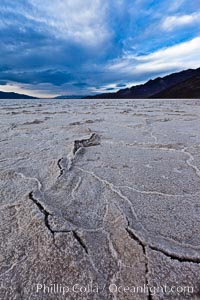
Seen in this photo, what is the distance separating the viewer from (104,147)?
246 centimetres

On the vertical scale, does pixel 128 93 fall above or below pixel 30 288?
below

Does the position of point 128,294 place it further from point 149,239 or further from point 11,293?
point 11,293

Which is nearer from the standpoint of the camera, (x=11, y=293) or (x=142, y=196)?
(x=11, y=293)

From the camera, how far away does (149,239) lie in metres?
0.94

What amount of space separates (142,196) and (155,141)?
147cm

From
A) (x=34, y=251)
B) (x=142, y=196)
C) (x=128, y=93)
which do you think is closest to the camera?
(x=34, y=251)

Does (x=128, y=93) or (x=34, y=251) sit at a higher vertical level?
(x=34, y=251)

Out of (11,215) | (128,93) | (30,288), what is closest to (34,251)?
(30,288)

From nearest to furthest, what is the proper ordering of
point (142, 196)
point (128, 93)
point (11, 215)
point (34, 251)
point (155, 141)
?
point (34, 251)
point (11, 215)
point (142, 196)
point (155, 141)
point (128, 93)

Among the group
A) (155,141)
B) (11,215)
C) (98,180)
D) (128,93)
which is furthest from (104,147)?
(128,93)

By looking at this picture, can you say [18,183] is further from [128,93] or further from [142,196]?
[128,93]

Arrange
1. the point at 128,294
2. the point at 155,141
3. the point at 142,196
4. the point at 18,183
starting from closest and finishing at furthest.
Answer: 1. the point at 128,294
2. the point at 142,196
3. the point at 18,183
4. the point at 155,141

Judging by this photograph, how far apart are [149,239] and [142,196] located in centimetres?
40

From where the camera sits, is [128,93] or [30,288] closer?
[30,288]
